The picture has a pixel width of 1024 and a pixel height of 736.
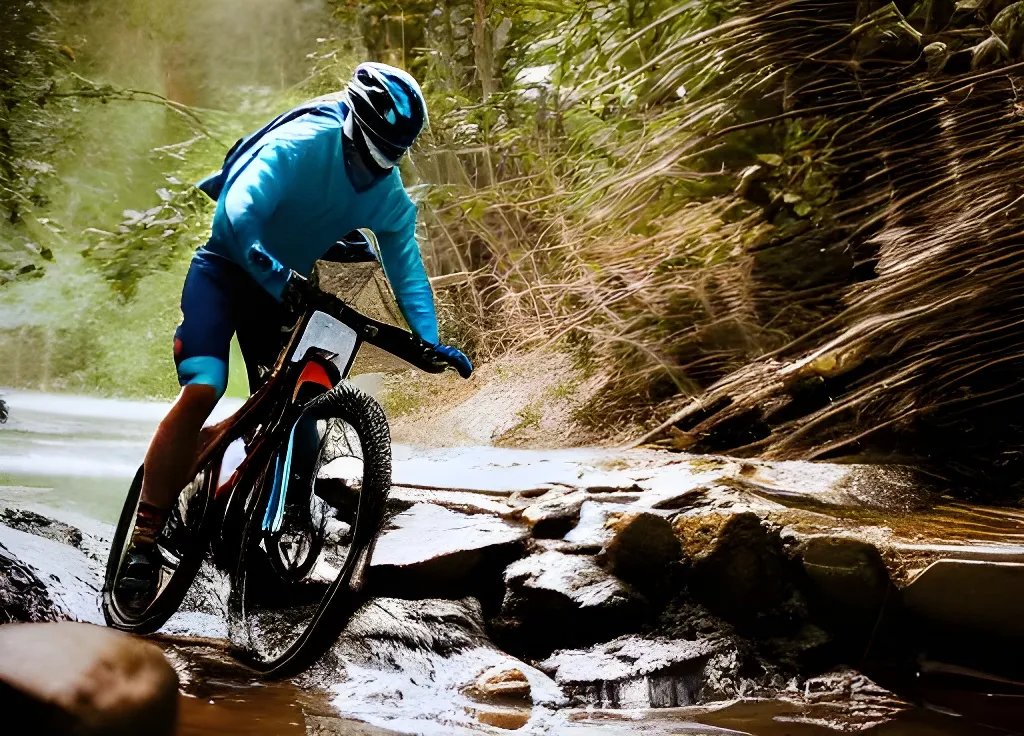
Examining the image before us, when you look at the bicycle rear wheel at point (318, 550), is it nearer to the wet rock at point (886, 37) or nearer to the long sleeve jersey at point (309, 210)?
the long sleeve jersey at point (309, 210)

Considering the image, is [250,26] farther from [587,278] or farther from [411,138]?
[587,278]

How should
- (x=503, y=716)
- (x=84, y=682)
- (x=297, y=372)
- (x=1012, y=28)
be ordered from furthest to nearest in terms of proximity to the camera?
(x=1012, y=28) → (x=297, y=372) → (x=503, y=716) → (x=84, y=682)

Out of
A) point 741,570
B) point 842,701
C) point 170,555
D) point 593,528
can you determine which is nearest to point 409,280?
point 593,528

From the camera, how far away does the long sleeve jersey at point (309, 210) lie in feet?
7.63

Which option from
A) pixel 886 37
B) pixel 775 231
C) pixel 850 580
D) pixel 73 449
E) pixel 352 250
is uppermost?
pixel 886 37

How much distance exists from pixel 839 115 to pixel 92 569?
2.70 metres

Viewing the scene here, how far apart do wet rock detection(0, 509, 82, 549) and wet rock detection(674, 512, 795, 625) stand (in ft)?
6.15

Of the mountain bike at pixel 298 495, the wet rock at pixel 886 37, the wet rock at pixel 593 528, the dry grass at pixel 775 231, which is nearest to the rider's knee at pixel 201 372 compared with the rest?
the mountain bike at pixel 298 495

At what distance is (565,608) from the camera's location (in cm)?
231

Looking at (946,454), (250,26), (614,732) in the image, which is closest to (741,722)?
(614,732)

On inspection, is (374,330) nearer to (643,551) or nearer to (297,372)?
(297,372)

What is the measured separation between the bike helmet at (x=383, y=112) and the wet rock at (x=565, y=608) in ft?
4.16

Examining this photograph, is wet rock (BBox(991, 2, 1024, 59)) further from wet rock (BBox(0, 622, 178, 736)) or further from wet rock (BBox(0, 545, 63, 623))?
wet rock (BBox(0, 545, 63, 623))

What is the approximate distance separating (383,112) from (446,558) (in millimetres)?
1274
